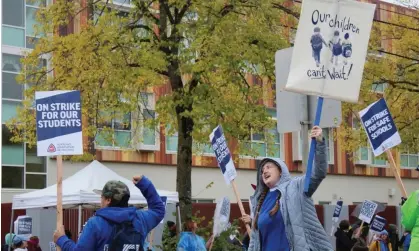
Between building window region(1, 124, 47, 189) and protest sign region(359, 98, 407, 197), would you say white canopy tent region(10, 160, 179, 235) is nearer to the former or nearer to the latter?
protest sign region(359, 98, 407, 197)

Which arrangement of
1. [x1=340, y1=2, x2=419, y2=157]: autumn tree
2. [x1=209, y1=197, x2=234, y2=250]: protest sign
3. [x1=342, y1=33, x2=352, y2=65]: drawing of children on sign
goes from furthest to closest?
[x1=340, y1=2, x2=419, y2=157]: autumn tree → [x1=209, y1=197, x2=234, y2=250]: protest sign → [x1=342, y1=33, x2=352, y2=65]: drawing of children on sign

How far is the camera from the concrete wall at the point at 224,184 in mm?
31880

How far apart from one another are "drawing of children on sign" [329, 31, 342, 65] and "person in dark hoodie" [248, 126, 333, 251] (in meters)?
0.93

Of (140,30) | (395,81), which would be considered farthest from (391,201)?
(140,30)

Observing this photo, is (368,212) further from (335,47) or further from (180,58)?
(335,47)

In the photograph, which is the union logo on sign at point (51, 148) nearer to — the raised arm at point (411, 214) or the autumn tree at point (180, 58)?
the raised arm at point (411, 214)

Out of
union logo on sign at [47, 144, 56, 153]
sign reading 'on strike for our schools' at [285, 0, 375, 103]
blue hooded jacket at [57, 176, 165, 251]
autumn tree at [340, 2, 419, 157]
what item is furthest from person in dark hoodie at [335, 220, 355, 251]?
blue hooded jacket at [57, 176, 165, 251]

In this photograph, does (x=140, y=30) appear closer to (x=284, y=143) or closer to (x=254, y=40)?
(x=254, y=40)

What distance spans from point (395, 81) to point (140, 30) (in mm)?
10320

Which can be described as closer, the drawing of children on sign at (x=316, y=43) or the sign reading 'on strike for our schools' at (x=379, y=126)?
the drawing of children on sign at (x=316, y=43)

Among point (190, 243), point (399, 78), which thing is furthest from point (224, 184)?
point (190, 243)

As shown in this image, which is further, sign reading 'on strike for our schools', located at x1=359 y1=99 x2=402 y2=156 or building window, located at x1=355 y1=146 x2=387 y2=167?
building window, located at x1=355 y1=146 x2=387 y2=167

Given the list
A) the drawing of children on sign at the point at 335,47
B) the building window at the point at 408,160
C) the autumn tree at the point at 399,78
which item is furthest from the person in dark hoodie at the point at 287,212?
the building window at the point at 408,160

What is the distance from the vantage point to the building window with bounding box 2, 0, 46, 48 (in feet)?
93.3
